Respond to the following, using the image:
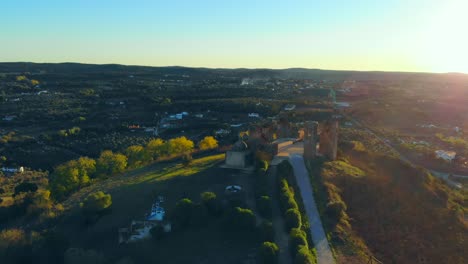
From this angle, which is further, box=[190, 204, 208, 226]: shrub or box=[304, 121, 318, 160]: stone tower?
box=[304, 121, 318, 160]: stone tower

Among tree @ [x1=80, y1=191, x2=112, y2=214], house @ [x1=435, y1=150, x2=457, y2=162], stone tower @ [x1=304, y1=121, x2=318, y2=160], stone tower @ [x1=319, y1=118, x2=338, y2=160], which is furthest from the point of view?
house @ [x1=435, y1=150, x2=457, y2=162]

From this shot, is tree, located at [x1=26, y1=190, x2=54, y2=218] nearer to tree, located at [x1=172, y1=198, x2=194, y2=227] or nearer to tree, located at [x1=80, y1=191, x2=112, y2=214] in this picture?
tree, located at [x1=80, y1=191, x2=112, y2=214]

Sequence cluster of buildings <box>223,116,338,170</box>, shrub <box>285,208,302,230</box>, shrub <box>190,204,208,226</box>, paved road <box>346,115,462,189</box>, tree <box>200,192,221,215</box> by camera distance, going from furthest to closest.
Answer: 1. paved road <box>346,115,462,189</box>
2. cluster of buildings <box>223,116,338,170</box>
3. tree <box>200,192,221,215</box>
4. shrub <box>190,204,208,226</box>
5. shrub <box>285,208,302,230</box>

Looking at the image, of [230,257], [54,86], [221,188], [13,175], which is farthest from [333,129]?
[54,86]

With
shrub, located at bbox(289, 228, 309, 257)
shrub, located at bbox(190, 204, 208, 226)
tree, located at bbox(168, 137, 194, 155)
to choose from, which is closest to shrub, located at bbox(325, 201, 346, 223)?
shrub, located at bbox(289, 228, 309, 257)

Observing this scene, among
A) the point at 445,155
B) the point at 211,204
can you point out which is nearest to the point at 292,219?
the point at 211,204

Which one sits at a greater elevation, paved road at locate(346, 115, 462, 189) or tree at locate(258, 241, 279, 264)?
tree at locate(258, 241, 279, 264)
